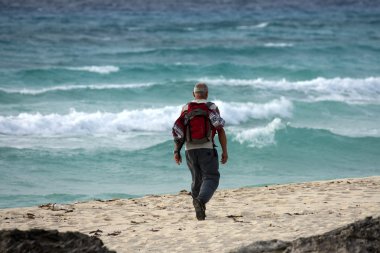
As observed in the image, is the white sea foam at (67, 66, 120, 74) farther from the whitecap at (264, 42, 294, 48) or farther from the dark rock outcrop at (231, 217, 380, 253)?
the dark rock outcrop at (231, 217, 380, 253)

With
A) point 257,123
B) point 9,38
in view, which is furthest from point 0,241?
point 9,38

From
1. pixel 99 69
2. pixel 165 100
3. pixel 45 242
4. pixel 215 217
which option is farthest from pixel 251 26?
pixel 45 242

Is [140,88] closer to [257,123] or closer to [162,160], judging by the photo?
[257,123]

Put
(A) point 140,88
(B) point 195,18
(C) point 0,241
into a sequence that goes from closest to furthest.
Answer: (C) point 0,241
(A) point 140,88
(B) point 195,18

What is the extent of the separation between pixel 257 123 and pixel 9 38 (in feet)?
72.7

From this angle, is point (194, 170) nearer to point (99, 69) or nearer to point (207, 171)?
point (207, 171)

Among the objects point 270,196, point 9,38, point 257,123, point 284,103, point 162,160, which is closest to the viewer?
point 270,196

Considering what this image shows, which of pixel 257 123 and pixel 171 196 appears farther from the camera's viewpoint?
pixel 257 123

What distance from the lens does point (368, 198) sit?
32.5ft

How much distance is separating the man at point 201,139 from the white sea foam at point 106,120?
10.5 m

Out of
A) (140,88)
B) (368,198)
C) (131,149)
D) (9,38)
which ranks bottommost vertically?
(368,198)

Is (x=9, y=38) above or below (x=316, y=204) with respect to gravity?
above

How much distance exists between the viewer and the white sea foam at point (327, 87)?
82.3 ft

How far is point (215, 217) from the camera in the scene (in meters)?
8.89
